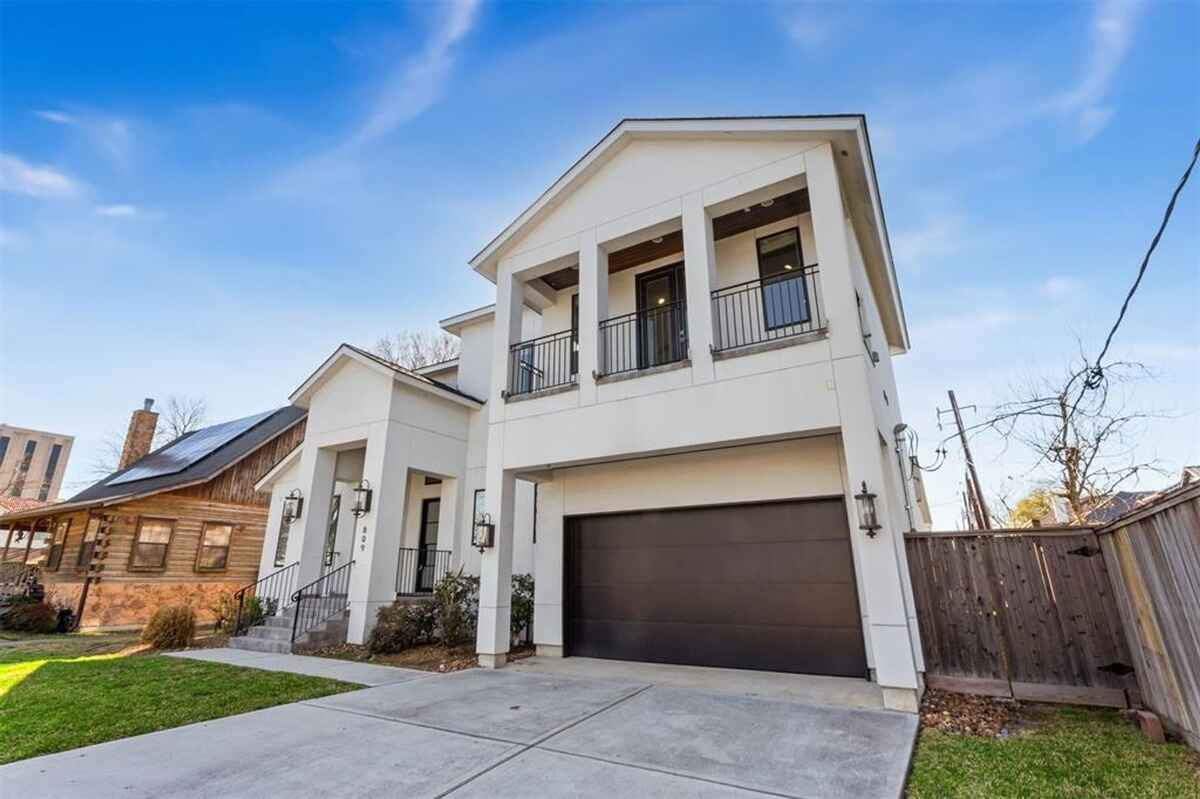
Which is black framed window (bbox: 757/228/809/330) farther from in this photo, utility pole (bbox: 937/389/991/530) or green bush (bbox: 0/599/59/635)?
green bush (bbox: 0/599/59/635)

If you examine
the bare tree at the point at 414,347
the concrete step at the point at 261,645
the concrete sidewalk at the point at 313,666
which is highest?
the bare tree at the point at 414,347

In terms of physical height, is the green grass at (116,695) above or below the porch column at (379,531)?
below

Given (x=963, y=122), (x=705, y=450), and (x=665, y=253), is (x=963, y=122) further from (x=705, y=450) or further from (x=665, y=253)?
(x=705, y=450)

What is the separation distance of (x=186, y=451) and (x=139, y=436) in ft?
14.1

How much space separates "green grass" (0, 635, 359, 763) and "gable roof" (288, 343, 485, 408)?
5.42 meters

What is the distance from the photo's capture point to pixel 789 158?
22.4ft

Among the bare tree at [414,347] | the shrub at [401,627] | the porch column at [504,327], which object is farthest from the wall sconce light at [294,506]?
the bare tree at [414,347]

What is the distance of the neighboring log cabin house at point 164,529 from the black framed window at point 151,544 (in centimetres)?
2

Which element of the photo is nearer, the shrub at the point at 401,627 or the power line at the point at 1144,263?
the power line at the point at 1144,263

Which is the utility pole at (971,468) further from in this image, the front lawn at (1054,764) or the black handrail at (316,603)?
the black handrail at (316,603)

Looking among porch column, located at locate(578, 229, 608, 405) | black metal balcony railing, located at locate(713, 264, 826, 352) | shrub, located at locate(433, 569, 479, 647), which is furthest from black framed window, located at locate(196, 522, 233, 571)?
black metal balcony railing, located at locate(713, 264, 826, 352)

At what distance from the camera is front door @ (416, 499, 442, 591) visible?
37.7 ft

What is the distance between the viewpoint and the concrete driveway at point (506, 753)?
3.17 m

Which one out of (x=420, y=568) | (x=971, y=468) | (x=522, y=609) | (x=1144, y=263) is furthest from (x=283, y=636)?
(x=971, y=468)
